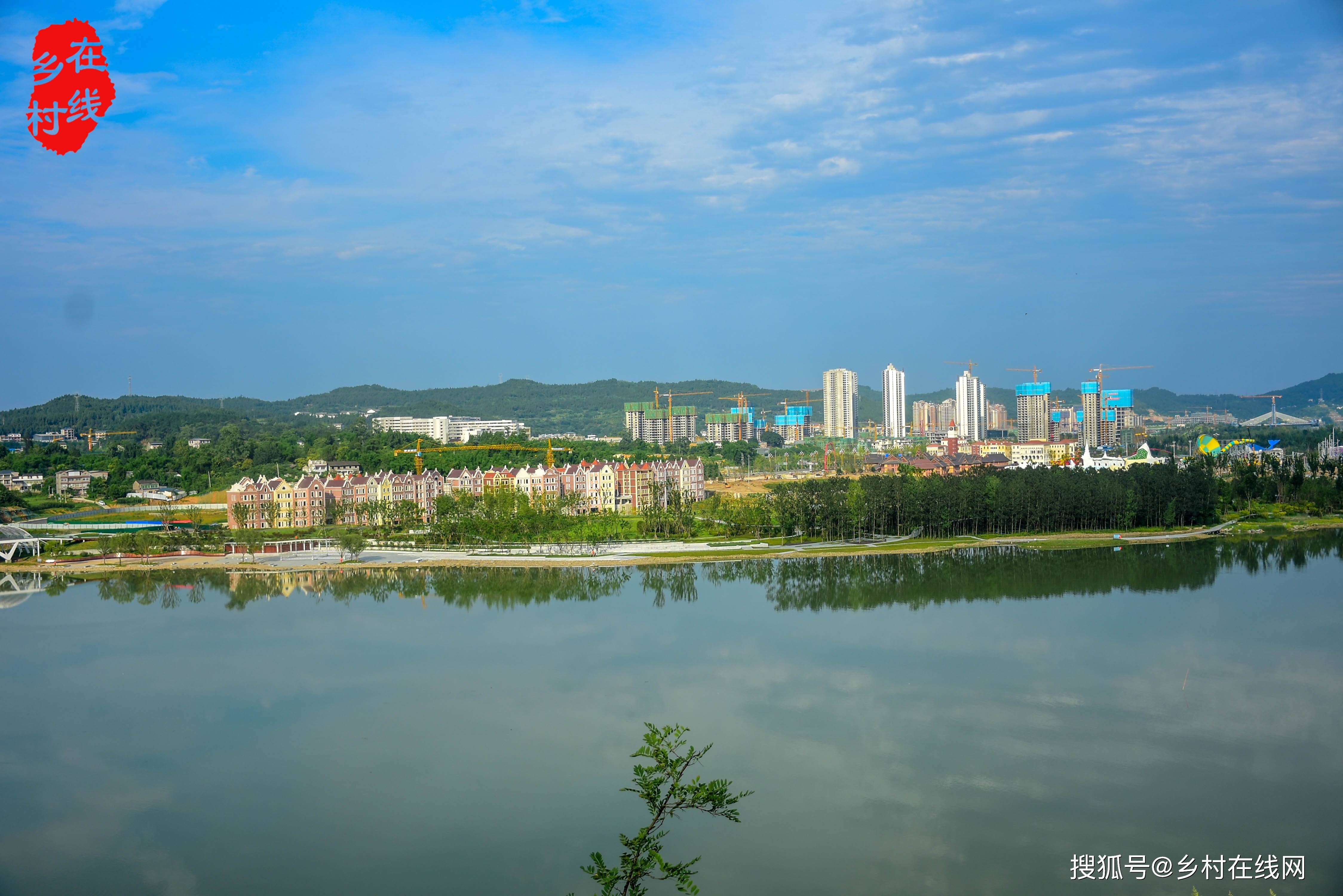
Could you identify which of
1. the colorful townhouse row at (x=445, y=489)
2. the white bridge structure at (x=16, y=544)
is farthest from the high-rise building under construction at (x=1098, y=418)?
the white bridge structure at (x=16, y=544)

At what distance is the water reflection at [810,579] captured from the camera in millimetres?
11258

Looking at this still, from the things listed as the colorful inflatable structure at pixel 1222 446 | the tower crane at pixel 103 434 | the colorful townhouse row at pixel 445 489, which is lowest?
the colorful townhouse row at pixel 445 489

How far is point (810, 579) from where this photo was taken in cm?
1231

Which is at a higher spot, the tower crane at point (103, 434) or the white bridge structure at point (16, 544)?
the tower crane at point (103, 434)

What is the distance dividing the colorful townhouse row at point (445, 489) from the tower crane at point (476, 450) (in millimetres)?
2687

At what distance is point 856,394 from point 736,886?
200ft

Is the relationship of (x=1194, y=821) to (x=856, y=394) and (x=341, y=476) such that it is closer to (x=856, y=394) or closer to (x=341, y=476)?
(x=341, y=476)

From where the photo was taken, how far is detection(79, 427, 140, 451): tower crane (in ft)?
122

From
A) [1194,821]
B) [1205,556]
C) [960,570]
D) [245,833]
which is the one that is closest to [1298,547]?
[1205,556]

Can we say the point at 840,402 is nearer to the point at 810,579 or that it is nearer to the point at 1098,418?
the point at 1098,418

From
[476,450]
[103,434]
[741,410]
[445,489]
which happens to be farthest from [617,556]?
[741,410]

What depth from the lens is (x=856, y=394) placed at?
64.2m

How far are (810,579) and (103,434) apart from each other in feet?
120

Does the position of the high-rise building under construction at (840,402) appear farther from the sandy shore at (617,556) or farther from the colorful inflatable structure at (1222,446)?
the sandy shore at (617,556)
